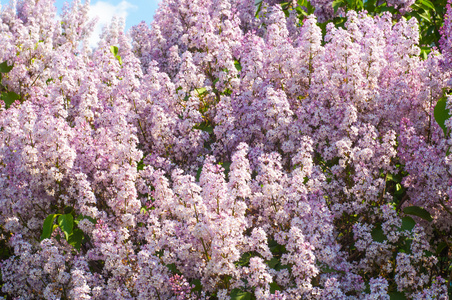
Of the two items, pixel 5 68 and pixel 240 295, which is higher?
pixel 5 68

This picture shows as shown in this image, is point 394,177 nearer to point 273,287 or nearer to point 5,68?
point 273,287

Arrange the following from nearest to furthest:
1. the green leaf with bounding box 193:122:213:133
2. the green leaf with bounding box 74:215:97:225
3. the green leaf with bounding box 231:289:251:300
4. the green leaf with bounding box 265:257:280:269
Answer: the green leaf with bounding box 231:289:251:300 < the green leaf with bounding box 265:257:280:269 < the green leaf with bounding box 74:215:97:225 < the green leaf with bounding box 193:122:213:133

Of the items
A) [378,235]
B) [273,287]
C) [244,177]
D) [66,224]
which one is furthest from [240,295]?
[66,224]

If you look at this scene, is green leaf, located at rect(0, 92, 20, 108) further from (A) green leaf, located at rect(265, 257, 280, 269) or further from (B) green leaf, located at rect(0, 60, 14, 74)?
(A) green leaf, located at rect(265, 257, 280, 269)

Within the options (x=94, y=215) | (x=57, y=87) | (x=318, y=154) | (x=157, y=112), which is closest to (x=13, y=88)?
(x=57, y=87)

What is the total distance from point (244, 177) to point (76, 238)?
2427 millimetres

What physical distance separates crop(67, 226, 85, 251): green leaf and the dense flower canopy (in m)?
0.02

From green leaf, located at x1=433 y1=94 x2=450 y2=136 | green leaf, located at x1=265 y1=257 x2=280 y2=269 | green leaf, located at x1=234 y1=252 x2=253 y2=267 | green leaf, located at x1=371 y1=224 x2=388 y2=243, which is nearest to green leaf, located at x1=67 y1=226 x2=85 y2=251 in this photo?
green leaf, located at x1=234 y1=252 x2=253 y2=267

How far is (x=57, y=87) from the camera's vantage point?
8297 mm

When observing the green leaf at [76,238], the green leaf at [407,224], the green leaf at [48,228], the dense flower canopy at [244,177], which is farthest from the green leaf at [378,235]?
the green leaf at [48,228]

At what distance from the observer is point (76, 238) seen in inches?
264

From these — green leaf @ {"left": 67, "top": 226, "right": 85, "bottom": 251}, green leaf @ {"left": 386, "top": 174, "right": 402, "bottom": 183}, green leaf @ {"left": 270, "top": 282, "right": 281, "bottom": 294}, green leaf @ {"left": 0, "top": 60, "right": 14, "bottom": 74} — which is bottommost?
green leaf @ {"left": 270, "top": 282, "right": 281, "bottom": 294}

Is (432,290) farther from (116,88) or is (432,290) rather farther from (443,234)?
(116,88)

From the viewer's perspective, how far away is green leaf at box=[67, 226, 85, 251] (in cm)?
665
